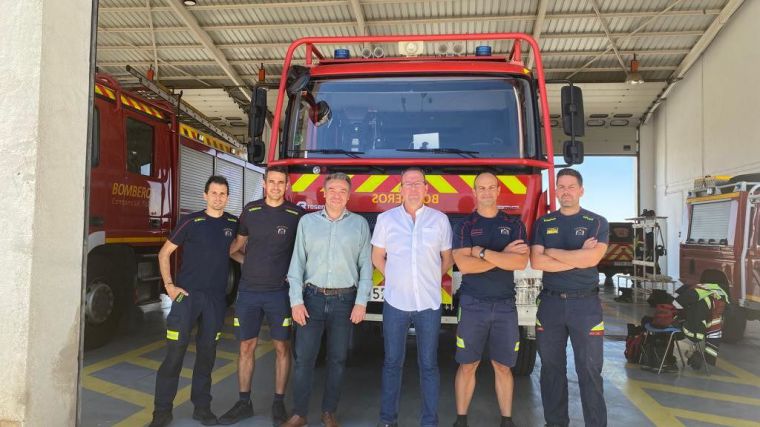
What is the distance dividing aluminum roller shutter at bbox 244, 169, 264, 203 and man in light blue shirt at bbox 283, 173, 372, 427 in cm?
655

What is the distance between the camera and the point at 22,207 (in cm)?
231

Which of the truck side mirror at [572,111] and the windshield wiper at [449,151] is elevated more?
the truck side mirror at [572,111]

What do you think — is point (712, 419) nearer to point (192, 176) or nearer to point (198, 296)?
point (198, 296)

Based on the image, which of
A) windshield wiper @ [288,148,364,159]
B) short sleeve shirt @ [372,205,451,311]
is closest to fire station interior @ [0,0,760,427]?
windshield wiper @ [288,148,364,159]

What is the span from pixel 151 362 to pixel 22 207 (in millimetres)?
3230

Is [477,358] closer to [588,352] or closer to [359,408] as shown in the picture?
[588,352]

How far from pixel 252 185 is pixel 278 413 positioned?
23.6 feet

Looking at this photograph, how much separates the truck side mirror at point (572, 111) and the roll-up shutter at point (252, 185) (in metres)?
6.71

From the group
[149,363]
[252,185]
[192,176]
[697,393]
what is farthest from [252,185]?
[697,393]

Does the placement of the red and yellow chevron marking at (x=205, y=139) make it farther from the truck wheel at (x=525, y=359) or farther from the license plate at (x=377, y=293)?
the truck wheel at (x=525, y=359)

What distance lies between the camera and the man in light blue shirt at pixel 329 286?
10.8ft

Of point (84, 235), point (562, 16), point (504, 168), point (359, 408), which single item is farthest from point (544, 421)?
point (562, 16)

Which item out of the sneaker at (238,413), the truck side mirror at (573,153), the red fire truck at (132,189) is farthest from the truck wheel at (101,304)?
the truck side mirror at (573,153)

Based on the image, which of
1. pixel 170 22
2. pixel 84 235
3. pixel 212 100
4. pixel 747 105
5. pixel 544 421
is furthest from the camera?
pixel 212 100
